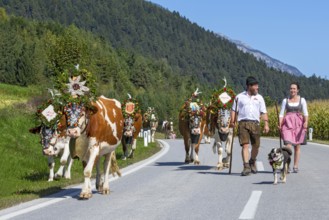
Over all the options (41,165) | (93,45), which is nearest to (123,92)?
(93,45)

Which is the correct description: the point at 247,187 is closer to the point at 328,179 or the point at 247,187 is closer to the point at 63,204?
the point at 328,179

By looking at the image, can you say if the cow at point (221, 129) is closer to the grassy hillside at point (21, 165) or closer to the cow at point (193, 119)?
the cow at point (193, 119)

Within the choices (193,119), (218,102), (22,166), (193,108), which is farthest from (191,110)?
(22,166)

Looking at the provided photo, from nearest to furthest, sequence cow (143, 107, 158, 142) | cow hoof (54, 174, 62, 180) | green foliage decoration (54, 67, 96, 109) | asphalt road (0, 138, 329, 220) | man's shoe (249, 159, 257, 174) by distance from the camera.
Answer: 1. asphalt road (0, 138, 329, 220)
2. green foliage decoration (54, 67, 96, 109)
3. cow hoof (54, 174, 62, 180)
4. man's shoe (249, 159, 257, 174)
5. cow (143, 107, 158, 142)

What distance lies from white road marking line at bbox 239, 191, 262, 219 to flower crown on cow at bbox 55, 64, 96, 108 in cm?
311

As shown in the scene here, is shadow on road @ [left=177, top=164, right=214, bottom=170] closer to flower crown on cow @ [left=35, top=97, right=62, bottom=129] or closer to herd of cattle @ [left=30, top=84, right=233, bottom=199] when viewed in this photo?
herd of cattle @ [left=30, top=84, right=233, bottom=199]

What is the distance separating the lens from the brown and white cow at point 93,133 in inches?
420

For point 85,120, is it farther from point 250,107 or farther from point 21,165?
point 21,165

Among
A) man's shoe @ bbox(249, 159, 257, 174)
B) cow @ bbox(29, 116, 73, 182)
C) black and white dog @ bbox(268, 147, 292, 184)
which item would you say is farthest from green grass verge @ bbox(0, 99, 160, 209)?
black and white dog @ bbox(268, 147, 292, 184)

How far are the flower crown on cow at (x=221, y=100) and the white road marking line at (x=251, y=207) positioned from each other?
527 cm

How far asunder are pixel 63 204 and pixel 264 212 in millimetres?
3191

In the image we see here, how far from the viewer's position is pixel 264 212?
8.84 m

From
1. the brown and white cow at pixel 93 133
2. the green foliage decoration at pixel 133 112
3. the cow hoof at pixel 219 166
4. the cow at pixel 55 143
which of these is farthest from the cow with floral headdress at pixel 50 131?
the green foliage decoration at pixel 133 112

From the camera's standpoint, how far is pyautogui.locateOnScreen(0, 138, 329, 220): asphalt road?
881cm
